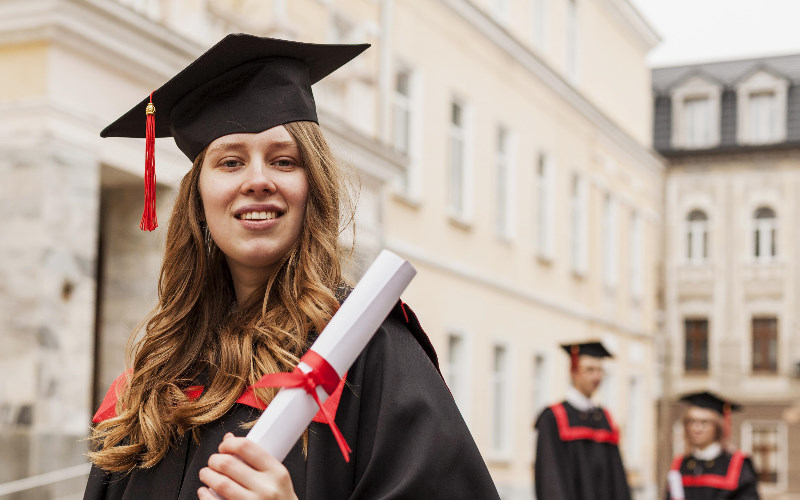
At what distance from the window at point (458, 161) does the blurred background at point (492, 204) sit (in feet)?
0.16

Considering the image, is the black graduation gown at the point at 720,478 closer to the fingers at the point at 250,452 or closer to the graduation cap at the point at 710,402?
the graduation cap at the point at 710,402

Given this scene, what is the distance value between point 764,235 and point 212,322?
38.0 m

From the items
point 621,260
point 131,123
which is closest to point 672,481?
point 131,123

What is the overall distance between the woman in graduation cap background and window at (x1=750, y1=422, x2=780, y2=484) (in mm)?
37022

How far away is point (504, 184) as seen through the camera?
923 inches

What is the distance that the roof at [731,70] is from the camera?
40.8m

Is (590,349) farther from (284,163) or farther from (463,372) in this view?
(463,372)

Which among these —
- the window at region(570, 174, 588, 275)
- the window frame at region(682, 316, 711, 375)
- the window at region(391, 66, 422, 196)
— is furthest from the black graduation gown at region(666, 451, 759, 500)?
the window frame at region(682, 316, 711, 375)

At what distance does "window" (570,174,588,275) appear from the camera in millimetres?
27453

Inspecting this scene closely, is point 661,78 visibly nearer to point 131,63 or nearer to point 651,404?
point 651,404

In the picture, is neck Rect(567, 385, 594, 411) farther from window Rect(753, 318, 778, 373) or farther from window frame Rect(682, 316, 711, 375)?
window frame Rect(682, 316, 711, 375)

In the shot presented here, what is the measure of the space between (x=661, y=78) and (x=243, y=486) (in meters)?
42.5

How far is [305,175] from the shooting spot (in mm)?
2430

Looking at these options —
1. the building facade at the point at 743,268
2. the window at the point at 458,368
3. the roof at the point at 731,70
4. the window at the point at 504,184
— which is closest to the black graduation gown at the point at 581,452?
the window at the point at 458,368
